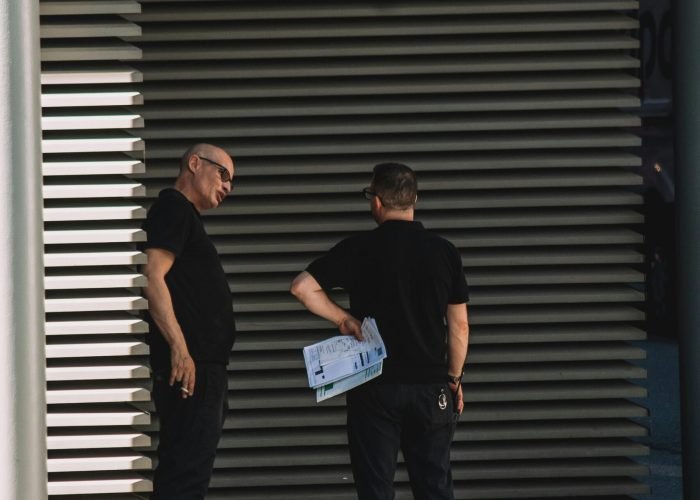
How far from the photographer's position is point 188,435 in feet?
15.8

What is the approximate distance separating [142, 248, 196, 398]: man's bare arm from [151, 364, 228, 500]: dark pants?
95 mm

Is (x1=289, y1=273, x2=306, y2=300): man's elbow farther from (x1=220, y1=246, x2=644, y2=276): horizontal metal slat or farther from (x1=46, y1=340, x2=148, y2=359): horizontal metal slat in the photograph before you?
(x1=220, y1=246, x2=644, y2=276): horizontal metal slat

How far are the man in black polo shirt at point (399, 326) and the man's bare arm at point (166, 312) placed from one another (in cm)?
46

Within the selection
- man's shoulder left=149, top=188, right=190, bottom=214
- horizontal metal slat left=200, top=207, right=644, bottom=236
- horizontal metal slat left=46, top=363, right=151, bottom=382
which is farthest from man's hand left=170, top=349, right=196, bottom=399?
horizontal metal slat left=200, top=207, right=644, bottom=236

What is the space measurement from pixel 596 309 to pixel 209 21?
2.10 metres

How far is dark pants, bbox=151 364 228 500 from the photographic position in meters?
4.79

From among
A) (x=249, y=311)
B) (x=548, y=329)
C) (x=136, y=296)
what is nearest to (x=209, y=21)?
(x=249, y=311)

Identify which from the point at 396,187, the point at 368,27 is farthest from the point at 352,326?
the point at 368,27

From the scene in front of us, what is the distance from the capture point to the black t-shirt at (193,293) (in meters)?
4.83

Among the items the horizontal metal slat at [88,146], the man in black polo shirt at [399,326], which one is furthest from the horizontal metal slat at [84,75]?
the man in black polo shirt at [399,326]

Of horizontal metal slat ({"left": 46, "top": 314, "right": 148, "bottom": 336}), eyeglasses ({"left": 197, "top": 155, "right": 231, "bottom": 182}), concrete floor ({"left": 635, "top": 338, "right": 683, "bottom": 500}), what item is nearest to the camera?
horizontal metal slat ({"left": 46, "top": 314, "right": 148, "bottom": 336})

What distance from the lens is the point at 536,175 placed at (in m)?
5.73

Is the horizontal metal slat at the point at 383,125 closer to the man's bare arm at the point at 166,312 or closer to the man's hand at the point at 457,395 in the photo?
the man's bare arm at the point at 166,312

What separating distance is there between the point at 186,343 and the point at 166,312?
22 centimetres
